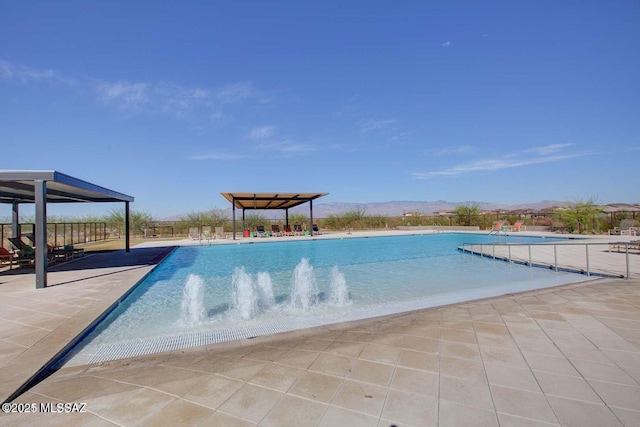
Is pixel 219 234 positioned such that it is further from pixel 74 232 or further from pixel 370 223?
pixel 370 223

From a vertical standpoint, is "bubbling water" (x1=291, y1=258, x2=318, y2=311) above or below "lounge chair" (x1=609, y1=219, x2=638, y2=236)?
below

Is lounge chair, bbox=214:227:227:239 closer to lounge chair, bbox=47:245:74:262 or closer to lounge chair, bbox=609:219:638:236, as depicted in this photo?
lounge chair, bbox=47:245:74:262

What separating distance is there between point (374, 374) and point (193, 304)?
3982 millimetres

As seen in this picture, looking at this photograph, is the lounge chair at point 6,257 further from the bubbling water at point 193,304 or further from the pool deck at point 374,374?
the pool deck at point 374,374

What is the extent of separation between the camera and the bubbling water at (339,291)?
5680 mm

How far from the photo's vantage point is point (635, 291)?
4.76 metres

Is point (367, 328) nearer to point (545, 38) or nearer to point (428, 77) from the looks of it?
point (545, 38)

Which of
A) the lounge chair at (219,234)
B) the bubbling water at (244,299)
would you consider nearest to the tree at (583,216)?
the bubbling water at (244,299)

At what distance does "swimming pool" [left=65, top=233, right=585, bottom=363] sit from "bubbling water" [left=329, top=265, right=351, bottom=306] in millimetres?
22

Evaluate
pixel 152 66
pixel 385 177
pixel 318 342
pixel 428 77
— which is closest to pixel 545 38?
pixel 428 77

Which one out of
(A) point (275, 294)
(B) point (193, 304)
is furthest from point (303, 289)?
(B) point (193, 304)

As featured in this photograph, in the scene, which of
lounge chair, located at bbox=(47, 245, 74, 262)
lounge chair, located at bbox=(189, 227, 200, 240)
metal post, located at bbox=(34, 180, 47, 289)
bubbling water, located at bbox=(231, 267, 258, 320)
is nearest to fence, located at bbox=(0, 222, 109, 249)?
lounge chair, located at bbox=(189, 227, 200, 240)

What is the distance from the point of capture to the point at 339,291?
636 centimetres

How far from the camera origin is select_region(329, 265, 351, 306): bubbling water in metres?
5.68
